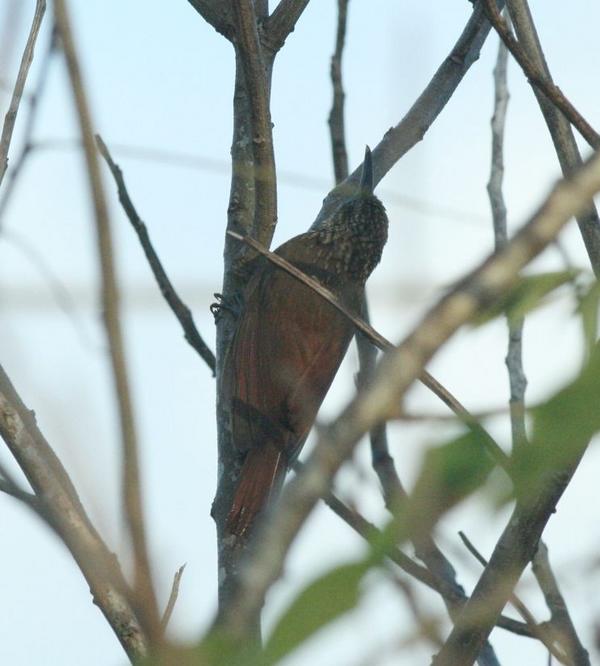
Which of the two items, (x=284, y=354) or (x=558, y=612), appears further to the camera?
(x=284, y=354)

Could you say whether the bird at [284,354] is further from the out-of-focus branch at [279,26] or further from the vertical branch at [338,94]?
the out-of-focus branch at [279,26]

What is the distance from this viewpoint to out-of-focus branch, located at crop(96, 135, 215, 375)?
139 inches

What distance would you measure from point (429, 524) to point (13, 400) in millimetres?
1746

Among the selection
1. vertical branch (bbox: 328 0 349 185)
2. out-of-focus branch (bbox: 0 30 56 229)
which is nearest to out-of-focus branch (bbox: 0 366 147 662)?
out-of-focus branch (bbox: 0 30 56 229)

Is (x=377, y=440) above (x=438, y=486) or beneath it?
above

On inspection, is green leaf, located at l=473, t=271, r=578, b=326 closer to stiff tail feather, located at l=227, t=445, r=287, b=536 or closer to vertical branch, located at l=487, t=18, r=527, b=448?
vertical branch, located at l=487, t=18, r=527, b=448

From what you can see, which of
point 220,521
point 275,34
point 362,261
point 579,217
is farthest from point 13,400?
point 362,261

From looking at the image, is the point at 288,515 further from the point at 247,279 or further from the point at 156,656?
the point at 247,279

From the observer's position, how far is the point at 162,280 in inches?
139

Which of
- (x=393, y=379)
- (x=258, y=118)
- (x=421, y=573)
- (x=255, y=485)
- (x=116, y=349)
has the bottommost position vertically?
(x=393, y=379)

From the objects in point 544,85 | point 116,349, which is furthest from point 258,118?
point 116,349

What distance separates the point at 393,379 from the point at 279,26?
281 cm

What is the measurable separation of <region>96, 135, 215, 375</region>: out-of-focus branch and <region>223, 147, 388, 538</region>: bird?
11.6 inches

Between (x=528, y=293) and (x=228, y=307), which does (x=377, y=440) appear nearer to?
(x=228, y=307)
